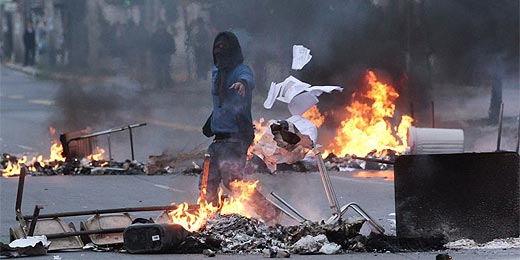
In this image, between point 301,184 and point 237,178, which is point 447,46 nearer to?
point 301,184

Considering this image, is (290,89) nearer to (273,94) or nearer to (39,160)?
(273,94)

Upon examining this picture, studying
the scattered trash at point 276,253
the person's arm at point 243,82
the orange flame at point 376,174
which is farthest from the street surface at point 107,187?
the scattered trash at point 276,253

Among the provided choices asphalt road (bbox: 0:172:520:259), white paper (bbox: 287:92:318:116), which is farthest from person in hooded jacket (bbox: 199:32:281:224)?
asphalt road (bbox: 0:172:520:259)

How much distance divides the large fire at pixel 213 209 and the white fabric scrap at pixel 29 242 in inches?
36.6

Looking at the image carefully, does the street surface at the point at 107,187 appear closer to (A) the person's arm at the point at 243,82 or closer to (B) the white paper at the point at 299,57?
(A) the person's arm at the point at 243,82

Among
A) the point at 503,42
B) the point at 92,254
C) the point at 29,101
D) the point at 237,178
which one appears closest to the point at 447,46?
the point at 503,42

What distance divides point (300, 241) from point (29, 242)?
1846 mm

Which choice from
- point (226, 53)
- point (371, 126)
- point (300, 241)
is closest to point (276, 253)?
point (300, 241)

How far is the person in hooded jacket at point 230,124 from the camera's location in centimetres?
938

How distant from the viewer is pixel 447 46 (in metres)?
15.8

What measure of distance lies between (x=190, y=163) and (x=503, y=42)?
4.90m

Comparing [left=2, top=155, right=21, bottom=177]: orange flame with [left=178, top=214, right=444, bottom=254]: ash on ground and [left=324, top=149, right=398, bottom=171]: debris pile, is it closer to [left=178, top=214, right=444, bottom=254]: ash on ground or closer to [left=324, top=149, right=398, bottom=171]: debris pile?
[left=324, top=149, right=398, bottom=171]: debris pile

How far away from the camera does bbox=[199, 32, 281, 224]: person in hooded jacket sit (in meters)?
9.38

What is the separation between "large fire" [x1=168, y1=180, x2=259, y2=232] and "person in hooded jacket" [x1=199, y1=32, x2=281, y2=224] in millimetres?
54
